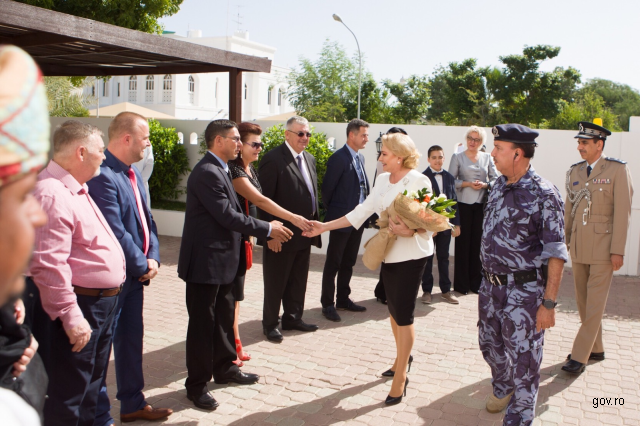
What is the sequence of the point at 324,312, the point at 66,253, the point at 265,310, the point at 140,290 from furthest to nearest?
the point at 324,312, the point at 265,310, the point at 140,290, the point at 66,253

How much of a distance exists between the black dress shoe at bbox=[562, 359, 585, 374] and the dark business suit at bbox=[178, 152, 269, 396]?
10.9 feet

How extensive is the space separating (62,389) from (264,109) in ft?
234

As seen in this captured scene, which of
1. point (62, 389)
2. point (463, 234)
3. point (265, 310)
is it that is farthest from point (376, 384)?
point (463, 234)

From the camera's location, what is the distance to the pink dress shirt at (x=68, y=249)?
9.95 ft

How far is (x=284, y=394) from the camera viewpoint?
4.88m

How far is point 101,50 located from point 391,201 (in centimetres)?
622

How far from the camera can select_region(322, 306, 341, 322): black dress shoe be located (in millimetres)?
6993

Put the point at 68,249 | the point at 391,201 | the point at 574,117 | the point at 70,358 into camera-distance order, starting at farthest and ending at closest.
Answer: the point at 574,117
the point at 391,201
the point at 70,358
the point at 68,249

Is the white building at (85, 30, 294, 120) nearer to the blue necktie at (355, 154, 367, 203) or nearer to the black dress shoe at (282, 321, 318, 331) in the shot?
the blue necktie at (355, 154, 367, 203)

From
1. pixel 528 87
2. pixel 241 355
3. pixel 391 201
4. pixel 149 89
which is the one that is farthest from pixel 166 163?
pixel 149 89

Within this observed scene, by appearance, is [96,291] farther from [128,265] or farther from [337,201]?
[337,201]

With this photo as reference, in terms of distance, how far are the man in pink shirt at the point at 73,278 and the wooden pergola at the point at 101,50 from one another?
151 inches

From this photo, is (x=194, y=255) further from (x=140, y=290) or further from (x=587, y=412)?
(x=587, y=412)

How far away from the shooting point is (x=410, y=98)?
4766 centimetres
